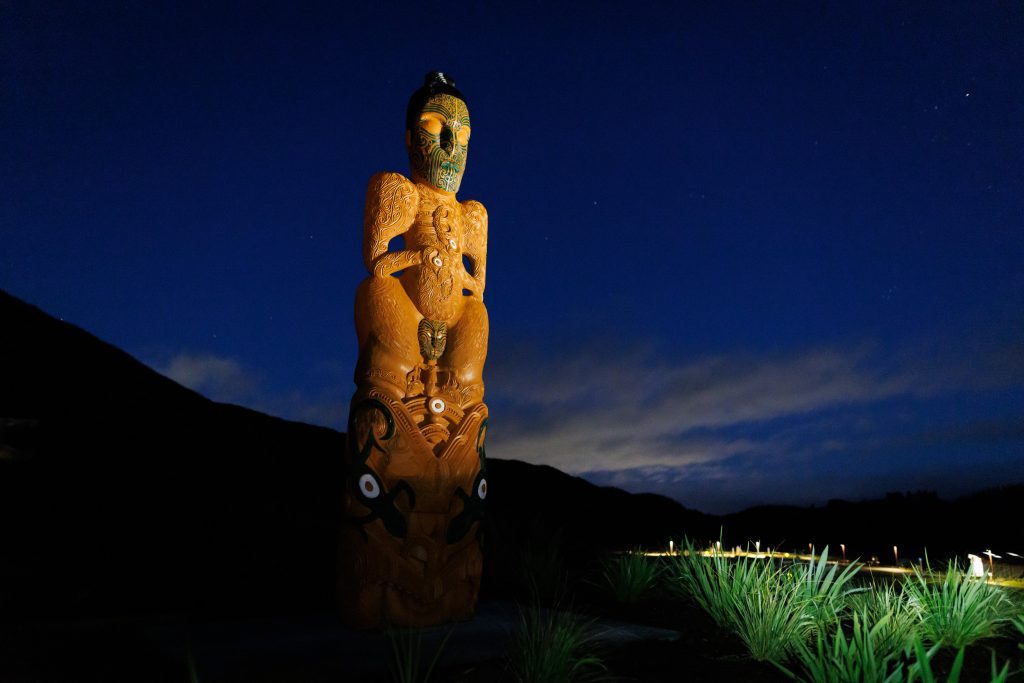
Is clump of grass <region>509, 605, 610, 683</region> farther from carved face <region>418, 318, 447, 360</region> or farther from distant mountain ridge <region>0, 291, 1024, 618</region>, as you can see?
distant mountain ridge <region>0, 291, 1024, 618</region>

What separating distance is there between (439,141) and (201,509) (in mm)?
8027

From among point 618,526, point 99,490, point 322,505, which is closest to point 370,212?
point 99,490

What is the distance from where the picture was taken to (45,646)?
569 cm

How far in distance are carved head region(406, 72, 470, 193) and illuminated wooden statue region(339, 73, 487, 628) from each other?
0.01 metres

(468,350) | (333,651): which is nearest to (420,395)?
(468,350)

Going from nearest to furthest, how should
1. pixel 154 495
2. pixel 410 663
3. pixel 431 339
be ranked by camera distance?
pixel 410 663 < pixel 431 339 < pixel 154 495

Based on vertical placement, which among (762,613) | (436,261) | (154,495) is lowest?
(762,613)

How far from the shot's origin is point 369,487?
561 centimetres

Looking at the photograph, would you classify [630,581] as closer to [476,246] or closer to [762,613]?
[762,613]

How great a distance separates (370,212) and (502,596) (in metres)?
4.72

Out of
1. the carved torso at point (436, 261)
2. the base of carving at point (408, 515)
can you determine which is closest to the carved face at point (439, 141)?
the carved torso at point (436, 261)

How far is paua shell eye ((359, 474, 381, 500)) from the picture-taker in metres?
5.59

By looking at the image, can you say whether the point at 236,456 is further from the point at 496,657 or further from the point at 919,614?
the point at 919,614

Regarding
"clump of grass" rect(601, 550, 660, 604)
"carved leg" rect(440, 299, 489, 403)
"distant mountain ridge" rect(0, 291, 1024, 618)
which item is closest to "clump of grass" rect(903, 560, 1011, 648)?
"distant mountain ridge" rect(0, 291, 1024, 618)
